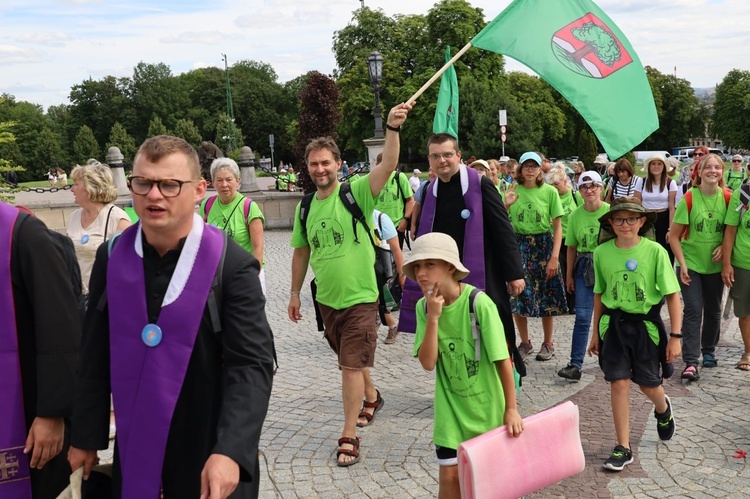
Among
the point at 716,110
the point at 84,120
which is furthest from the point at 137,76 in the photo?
the point at 716,110

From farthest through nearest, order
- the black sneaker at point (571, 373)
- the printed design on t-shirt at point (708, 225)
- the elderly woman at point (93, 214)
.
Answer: the printed design on t-shirt at point (708, 225) → the black sneaker at point (571, 373) → the elderly woman at point (93, 214)

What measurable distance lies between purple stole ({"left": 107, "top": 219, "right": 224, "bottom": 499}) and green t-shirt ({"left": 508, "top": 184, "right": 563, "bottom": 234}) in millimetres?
5847

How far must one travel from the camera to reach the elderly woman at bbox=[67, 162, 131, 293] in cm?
651

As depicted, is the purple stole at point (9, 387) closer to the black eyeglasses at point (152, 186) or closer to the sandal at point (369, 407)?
the black eyeglasses at point (152, 186)

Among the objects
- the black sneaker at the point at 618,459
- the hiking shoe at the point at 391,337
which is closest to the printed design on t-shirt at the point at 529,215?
the hiking shoe at the point at 391,337

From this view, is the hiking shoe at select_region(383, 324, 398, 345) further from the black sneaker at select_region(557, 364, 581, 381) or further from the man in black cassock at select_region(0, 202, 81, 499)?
the man in black cassock at select_region(0, 202, 81, 499)

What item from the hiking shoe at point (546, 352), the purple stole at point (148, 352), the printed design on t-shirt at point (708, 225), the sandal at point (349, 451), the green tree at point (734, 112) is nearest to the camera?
the purple stole at point (148, 352)

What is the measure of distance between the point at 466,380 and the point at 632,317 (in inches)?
70.8

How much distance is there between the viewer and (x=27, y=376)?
3.22 m

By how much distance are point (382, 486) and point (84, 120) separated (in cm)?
9640

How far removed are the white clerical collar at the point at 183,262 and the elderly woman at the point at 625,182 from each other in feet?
26.3

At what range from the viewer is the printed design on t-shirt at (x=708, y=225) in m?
7.38

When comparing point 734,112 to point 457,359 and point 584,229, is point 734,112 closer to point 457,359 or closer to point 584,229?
point 584,229

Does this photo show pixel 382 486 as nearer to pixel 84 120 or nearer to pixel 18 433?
pixel 18 433
